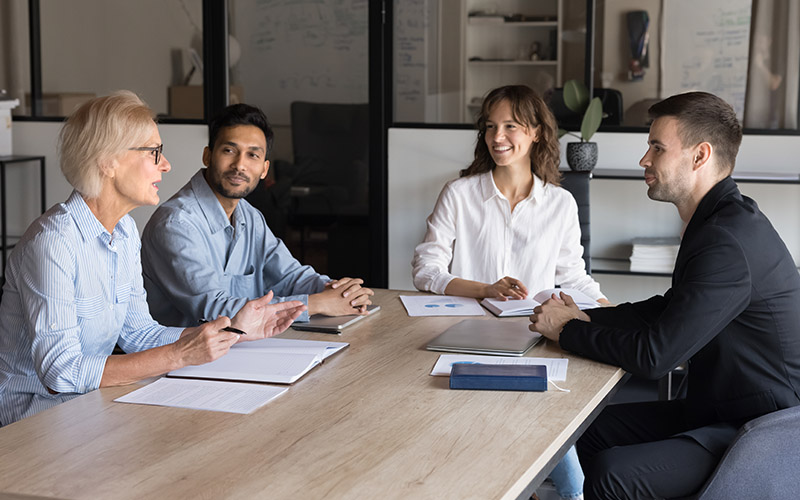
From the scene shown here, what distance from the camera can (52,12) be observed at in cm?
579

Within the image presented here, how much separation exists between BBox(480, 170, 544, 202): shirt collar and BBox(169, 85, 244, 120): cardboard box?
2.45 metres

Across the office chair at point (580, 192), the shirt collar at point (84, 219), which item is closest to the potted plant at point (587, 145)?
the office chair at point (580, 192)

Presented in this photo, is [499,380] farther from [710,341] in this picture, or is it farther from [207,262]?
[207,262]

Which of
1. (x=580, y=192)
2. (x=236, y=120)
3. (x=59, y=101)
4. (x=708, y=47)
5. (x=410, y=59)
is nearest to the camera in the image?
(x=236, y=120)

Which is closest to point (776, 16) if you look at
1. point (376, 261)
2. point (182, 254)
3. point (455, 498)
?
point (376, 261)

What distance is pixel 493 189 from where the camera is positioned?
11.1 ft

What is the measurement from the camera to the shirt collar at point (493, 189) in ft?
11.1

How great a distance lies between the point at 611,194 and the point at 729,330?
108 inches

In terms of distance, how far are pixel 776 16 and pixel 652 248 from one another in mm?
1248

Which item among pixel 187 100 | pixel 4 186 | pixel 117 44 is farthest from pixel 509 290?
pixel 4 186

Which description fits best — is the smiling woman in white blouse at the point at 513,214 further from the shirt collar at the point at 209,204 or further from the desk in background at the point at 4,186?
the desk in background at the point at 4,186

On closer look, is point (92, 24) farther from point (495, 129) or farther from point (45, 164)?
point (495, 129)

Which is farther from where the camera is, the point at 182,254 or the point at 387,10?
the point at 387,10

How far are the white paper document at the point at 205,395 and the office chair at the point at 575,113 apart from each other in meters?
3.25
